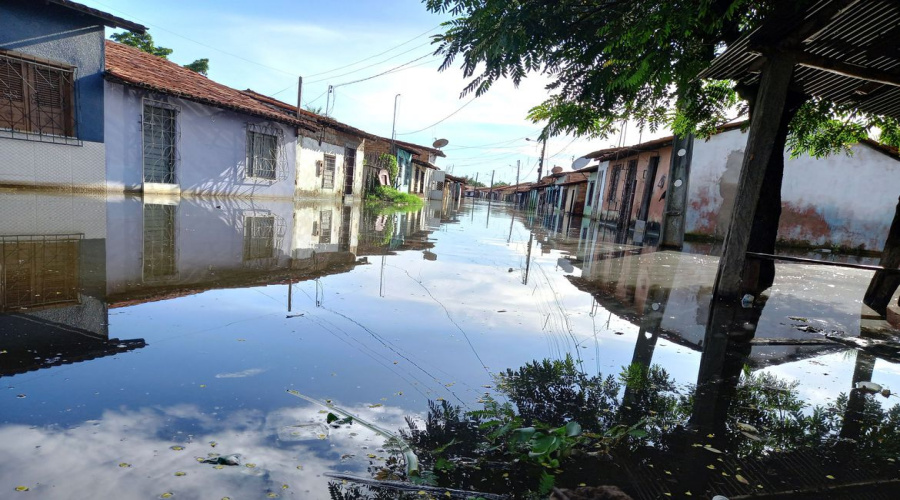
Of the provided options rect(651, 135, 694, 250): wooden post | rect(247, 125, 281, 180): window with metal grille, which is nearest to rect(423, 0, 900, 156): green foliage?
rect(651, 135, 694, 250): wooden post

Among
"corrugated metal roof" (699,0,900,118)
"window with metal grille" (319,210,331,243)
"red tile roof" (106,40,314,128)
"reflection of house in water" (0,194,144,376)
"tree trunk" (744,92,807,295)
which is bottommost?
"reflection of house in water" (0,194,144,376)

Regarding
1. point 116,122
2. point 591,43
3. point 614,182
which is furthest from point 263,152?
point 614,182

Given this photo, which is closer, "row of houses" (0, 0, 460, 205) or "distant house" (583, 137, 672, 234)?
"row of houses" (0, 0, 460, 205)

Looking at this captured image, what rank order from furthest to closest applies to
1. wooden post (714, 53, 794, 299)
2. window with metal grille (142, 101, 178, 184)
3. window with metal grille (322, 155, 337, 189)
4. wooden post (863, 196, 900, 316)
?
window with metal grille (322, 155, 337, 189) → window with metal grille (142, 101, 178, 184) → wooden post (863, 196, 900, 316) → wooden post (714, 53, 794, 299)

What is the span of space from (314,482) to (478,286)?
405 centimetres

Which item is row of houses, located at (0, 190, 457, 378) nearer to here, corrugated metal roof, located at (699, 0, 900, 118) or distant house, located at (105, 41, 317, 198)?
distant house, located at (105, 41, 317, 198)

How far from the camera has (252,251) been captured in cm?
664

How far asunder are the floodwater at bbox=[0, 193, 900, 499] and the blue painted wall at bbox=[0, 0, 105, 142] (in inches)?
323

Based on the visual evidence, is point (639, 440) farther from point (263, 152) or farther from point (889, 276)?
point (263, 152)

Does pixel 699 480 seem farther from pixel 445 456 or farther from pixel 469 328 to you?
pixel 469 328

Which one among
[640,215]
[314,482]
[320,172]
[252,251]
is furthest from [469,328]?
[320,172]

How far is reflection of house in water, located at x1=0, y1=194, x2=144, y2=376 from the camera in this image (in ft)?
8.84

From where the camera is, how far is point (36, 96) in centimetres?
1116

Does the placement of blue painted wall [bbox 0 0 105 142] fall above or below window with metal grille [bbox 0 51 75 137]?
above
